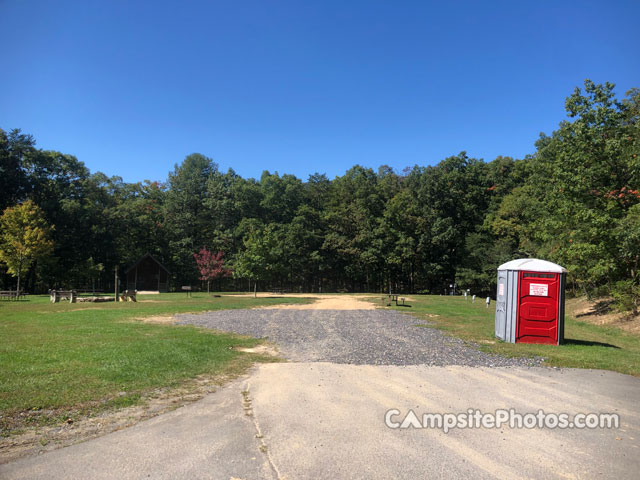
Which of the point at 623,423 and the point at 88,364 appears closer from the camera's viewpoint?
the point at 623,423

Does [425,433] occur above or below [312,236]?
below

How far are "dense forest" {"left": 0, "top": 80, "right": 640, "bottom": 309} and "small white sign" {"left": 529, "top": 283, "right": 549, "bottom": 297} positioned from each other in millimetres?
27319

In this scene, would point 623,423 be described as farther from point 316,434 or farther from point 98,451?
point 98,451

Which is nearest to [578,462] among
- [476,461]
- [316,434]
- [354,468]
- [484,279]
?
[476,461]

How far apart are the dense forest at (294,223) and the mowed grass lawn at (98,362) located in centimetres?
2448

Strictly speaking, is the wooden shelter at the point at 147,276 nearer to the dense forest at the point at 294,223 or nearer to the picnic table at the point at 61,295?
the dense forest at the point at 294,223

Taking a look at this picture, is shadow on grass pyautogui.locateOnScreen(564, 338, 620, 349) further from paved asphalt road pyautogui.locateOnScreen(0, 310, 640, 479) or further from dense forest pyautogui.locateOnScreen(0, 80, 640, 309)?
dense forest pyautogui.locateOnScreen(0, 80, 640, 309)

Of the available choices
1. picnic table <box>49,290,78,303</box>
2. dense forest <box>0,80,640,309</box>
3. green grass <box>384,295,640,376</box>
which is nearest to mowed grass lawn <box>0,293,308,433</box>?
green grass <box>384,295,640,376</box>

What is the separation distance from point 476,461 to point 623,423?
258cm

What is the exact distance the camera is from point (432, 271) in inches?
2051

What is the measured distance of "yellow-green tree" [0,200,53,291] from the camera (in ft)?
119

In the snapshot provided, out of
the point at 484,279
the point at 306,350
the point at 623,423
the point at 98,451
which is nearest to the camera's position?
the point at 98,451

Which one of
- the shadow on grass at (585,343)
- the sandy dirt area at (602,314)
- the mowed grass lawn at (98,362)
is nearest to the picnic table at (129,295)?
the mowed grass lawn at (98,362)

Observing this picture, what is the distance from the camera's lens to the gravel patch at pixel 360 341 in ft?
28.0
